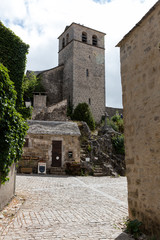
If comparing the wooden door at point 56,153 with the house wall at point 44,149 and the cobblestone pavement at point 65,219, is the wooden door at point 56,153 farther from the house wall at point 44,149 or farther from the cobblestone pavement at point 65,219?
the cobblestone pavement at point 65,219

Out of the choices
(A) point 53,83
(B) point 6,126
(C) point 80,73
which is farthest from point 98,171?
(A) point 53,83

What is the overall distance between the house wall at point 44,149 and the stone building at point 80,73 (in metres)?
14.8

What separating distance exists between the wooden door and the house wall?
233 millimetres

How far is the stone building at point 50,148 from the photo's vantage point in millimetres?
14777

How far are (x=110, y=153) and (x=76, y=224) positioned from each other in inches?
544

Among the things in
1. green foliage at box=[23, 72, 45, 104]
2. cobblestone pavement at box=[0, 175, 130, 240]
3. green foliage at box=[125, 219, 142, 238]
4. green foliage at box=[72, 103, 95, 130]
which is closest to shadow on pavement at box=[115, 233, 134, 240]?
cobblestone pavement at box=[0, 175, 130, 240]

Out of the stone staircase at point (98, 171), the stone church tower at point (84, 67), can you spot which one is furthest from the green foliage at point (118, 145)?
the stone church tower at point (84, 67)

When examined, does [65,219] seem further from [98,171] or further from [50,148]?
[50,148]

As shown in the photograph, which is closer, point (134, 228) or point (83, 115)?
point (134, 228)

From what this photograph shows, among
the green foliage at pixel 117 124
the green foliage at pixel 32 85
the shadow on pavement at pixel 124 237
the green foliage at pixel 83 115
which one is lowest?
the shadow on pavement at pixel 124 237

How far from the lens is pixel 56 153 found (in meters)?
15.4

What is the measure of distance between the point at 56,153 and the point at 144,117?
11.8 metres

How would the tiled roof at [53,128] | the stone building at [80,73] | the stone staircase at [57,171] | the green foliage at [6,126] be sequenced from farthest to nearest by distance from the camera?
1. the stone building at [80,73]
2. the tiled roof at [53,128]
3. the stone staircase at [57,171]
4. the green foliage at [6,126]

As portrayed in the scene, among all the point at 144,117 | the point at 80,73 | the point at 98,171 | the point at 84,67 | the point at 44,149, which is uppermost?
the point at 84,67
